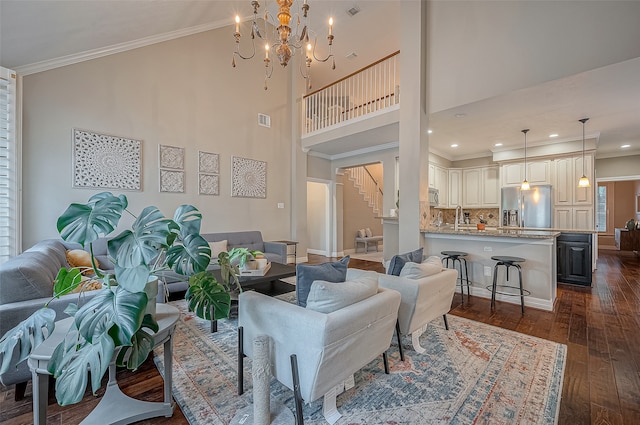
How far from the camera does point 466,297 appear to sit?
394cm

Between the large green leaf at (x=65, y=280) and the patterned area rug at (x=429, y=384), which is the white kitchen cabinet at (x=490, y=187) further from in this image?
the large green leaf at (x=65, y=280)

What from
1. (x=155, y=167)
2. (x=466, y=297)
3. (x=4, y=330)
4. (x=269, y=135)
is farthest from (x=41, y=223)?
(x=466, y=297)

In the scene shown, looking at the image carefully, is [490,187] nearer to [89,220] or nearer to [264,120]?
[264,120]

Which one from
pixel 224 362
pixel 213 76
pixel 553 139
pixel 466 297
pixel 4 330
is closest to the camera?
pixel 4 330

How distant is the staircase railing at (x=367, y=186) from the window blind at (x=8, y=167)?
23.2 ft

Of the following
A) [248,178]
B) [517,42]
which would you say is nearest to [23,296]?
[248,178]

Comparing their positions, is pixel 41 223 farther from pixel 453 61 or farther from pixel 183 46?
pixel 453 61

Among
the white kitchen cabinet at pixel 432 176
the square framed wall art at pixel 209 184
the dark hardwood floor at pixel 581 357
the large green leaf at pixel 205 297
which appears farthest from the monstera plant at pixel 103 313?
the white kitchen cabinet at pixel 432 176

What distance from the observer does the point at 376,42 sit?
675 cm

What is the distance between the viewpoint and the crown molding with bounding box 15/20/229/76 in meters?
3.42

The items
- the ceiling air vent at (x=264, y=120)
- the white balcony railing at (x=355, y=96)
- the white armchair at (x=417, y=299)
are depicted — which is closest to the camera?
the white armchair at (x=417, y=299)

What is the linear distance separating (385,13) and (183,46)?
4127mm

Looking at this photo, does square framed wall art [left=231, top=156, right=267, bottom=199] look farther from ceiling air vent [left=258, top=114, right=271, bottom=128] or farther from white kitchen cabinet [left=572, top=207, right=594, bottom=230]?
white kitchen cabinet [left=572, top=207, right=594, bottom=230]

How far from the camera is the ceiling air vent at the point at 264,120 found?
6.02 meters
